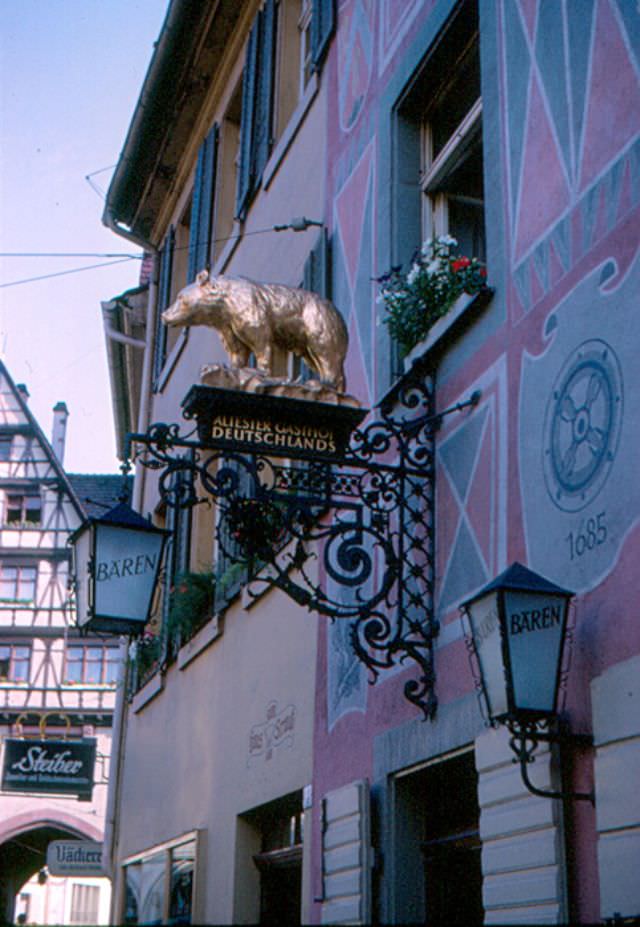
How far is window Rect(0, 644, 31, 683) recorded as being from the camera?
33125 millimetres

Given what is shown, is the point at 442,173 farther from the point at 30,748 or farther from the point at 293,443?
the point at 30,748

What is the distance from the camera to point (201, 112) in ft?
43.0

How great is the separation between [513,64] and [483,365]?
4.07 feet

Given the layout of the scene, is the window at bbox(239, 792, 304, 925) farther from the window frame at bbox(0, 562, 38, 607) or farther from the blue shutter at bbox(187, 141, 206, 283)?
the window frame at bbox(0, 562, 38, 607)

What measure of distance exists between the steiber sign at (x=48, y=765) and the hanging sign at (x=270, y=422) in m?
15.2

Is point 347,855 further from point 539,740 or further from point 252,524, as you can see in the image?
point 539,740

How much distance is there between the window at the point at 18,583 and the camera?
110 feet

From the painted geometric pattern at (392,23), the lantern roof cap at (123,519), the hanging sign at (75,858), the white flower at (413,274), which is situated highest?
the painted geometric pattern at (392,23)

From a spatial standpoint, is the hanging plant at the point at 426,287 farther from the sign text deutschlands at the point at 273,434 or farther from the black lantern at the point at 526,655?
the black lantern at the point at 526,655

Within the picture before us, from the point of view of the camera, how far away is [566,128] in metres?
5.07

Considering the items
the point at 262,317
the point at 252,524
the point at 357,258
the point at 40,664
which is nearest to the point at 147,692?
the point at 357,258

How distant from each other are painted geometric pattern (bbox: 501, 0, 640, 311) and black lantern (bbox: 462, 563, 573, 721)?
4.15 ft

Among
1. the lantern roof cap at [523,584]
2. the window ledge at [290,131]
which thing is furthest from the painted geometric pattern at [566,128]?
the window ledge at [290,131]

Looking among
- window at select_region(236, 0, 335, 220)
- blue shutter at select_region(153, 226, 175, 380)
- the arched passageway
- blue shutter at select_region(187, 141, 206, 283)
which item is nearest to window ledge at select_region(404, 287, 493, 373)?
window at select_region(236, 0, 335, 220)
